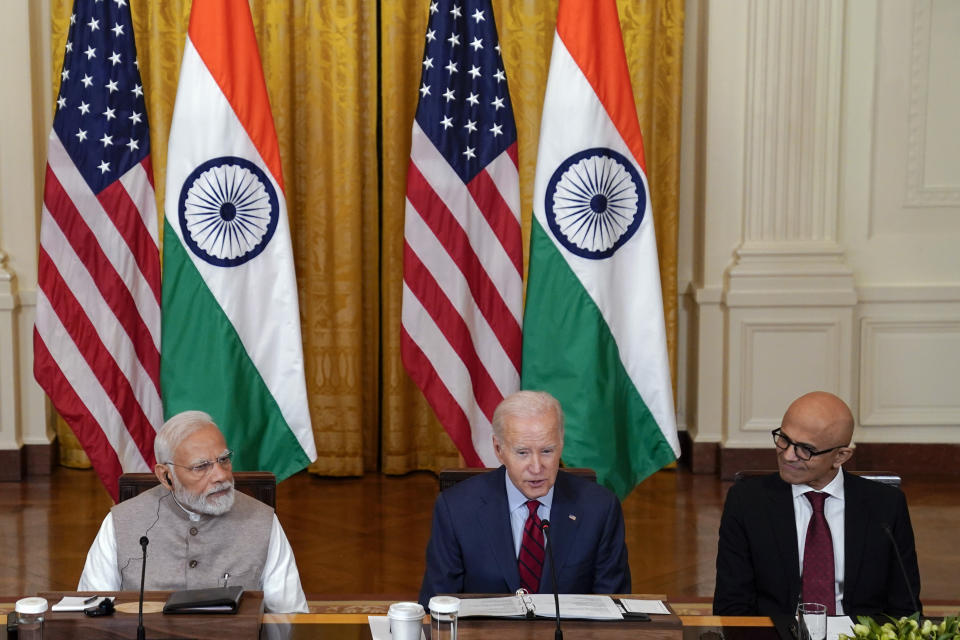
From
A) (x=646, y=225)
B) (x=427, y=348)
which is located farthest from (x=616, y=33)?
(x=427, y=348)

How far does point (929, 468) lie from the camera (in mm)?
7070

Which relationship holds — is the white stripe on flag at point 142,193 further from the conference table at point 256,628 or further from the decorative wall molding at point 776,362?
the decorative wall molding at point 776,362

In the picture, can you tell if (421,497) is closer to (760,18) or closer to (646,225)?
(646,225)

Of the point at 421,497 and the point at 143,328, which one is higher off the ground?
the point at 143,328

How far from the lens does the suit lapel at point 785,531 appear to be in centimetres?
334

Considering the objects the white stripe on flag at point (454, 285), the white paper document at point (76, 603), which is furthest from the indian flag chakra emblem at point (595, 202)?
the white paper document at point (76, 603)

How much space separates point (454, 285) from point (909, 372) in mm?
3570

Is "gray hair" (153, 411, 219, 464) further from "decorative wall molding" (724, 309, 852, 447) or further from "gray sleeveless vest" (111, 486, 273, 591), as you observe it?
"decorative wall molding" (724, 309, 852, 447)

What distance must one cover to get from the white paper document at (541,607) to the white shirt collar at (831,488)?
2.75 feet

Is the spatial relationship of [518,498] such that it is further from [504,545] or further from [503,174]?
[503,174]

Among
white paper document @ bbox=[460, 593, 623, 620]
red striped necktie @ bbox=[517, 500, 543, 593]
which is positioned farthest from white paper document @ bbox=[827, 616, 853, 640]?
red striped necktie @ bbox=[517, 500, 543, 593]

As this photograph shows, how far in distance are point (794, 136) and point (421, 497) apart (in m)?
3.06

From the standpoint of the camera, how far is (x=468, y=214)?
4.89 m

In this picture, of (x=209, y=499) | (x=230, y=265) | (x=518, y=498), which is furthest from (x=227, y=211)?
(x=518, y=498)
